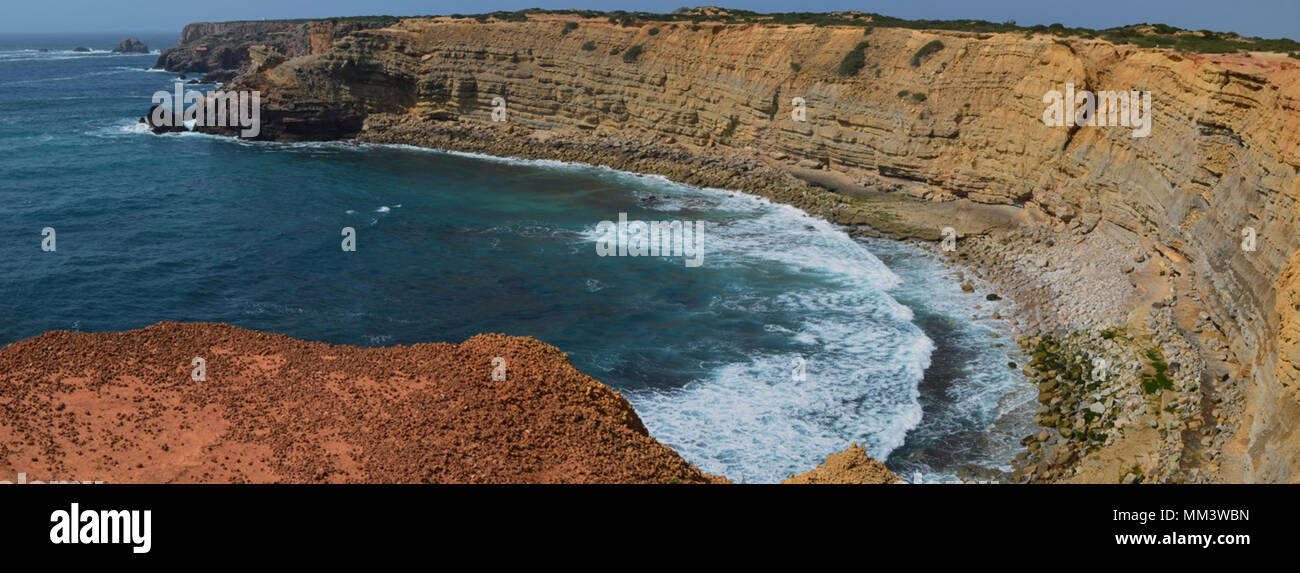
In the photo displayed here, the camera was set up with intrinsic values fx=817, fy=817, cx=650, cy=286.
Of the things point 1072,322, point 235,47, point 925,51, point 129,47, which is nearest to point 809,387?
point 1072,322

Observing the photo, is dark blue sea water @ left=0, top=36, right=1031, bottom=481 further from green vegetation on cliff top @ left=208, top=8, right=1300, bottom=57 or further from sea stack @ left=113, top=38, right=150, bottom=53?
sea stack @ left=113, top=38, right=150, bottom=53

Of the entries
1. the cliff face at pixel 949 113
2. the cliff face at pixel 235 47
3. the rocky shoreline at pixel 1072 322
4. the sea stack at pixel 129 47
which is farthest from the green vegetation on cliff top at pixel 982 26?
the sea stack at pixel 129 47

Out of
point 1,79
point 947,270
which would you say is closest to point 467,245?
point 947,270

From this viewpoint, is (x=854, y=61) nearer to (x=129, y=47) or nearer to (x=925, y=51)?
(x=925, y=51)

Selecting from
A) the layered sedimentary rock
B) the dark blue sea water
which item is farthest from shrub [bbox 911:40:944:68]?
the layered sedimentary rock

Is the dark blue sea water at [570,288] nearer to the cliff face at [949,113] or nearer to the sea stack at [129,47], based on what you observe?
the cliff face at [949,113]

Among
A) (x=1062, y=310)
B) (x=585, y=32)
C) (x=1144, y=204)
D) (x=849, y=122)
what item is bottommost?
(x=1062, y=310)
